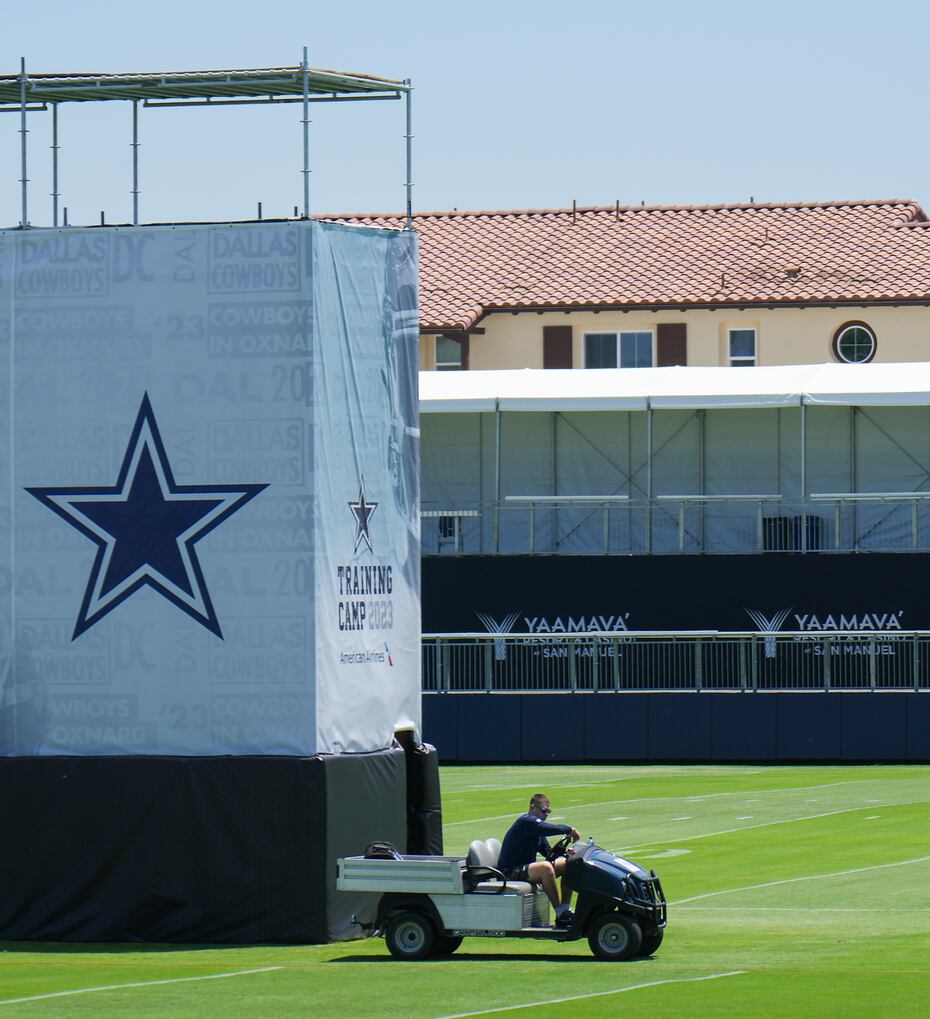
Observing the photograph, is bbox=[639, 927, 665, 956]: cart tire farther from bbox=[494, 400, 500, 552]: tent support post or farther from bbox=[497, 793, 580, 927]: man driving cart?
bbox=[494, 400, 500, 552]: tent support post

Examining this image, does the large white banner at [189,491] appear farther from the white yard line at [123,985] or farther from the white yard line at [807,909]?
the white yard line at [807,909]

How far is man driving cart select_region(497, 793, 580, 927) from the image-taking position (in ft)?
66.2

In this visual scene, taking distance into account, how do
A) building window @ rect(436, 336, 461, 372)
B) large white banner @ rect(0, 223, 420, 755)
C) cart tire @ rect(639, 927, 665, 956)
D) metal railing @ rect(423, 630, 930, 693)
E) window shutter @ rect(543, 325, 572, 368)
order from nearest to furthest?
cart tire @ rect(639, 927, 665, 956)
large white banner @ rect(0, 223, 420, 755)
metal railing @ rect(423, 630, 930, 693)
window shutter @ rect(543, 325, 572, 368)
building window @ rect(436, 336, 461, 372)

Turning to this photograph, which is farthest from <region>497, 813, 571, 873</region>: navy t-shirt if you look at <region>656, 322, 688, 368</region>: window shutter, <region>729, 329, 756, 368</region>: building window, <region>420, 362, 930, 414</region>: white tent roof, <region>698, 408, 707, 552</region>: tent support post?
<region>729, 329, 756, 368</region>: building window

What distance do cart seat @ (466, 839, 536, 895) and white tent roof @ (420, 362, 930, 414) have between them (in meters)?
32.0

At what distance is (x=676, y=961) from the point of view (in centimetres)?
1938

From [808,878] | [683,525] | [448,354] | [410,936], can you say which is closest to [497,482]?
[683,525]

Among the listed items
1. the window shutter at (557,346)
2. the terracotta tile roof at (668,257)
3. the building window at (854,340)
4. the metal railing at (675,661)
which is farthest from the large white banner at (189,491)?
the building window at (854,340)

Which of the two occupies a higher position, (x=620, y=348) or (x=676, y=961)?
(x=620, y=348)

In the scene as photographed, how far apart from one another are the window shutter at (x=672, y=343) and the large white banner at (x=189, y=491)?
4043 cm

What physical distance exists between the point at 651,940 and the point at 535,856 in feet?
4.65

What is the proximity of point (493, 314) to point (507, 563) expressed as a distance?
15.0 m

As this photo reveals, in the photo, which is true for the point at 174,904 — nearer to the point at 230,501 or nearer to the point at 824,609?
the point at 230,501

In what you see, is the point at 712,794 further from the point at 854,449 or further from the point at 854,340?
the point at 854,340
